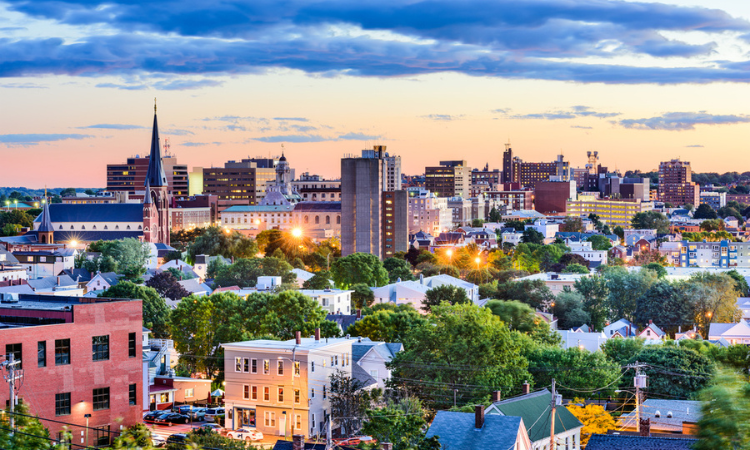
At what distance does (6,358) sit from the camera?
124ft

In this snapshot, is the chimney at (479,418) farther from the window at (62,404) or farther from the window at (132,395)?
the window at (62,404)

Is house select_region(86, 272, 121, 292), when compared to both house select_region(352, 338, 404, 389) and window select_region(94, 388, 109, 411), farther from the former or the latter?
window select_region(94, 388, 109, 411)

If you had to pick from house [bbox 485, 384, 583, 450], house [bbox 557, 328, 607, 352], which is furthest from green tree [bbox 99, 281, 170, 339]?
house [bbox 485, 384, 583, 450]

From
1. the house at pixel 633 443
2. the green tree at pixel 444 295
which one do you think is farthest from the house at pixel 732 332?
the house at pixel 633 443

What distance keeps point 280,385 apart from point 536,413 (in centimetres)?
1471

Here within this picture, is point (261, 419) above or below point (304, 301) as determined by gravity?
below

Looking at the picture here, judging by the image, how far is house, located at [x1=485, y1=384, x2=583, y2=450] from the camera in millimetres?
40969

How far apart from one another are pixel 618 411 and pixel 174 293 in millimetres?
60363

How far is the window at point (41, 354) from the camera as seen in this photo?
1550 inches

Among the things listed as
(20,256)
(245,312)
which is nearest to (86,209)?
(20,256)

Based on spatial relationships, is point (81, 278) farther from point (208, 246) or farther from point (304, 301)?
point (304, 301)

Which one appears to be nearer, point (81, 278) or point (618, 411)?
point (618, 411)

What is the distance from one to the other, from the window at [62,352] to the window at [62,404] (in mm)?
1376

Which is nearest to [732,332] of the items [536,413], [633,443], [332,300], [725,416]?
[332,300]
